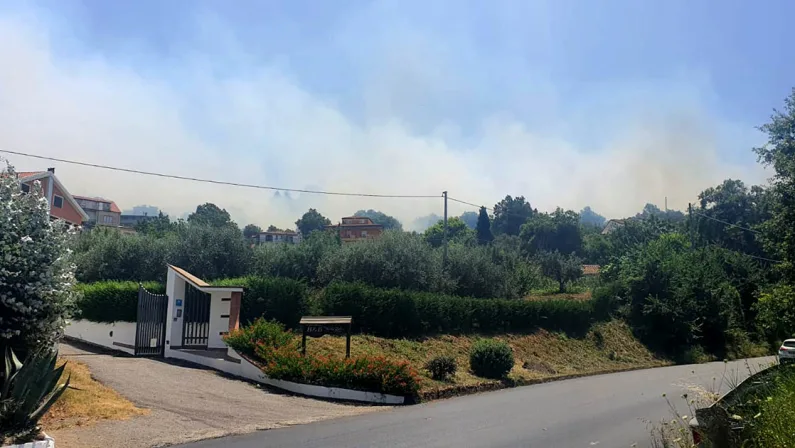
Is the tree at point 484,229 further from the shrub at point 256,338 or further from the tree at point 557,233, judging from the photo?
the shrub at point 256,338

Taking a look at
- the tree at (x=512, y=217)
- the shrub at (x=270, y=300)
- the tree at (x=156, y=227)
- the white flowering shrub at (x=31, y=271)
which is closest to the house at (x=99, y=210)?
the tree at (x=156, y=227)

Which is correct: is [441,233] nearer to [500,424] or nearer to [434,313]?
[434,313]

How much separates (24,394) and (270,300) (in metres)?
13.4

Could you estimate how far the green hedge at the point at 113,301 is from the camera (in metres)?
20.4

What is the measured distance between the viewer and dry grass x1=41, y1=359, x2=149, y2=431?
9.66 m

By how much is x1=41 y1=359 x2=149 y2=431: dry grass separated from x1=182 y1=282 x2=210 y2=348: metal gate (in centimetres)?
600

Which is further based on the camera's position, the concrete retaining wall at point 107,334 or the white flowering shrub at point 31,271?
the concrete retaining wall at point 107,334

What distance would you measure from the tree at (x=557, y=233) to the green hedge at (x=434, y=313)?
57.9 meters

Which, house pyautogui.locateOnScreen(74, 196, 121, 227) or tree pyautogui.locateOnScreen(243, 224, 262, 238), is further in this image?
tree pyautogui.locateOnScreen(243, 224, 262, 238)

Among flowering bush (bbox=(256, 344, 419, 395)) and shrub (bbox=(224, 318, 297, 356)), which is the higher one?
shrub (bbox=(224, 318, 297, 356))

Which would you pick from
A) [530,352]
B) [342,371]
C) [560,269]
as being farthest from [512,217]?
[342,371]

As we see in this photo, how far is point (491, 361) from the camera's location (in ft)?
58.8

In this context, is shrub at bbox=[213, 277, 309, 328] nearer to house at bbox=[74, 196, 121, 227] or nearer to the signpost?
the signpost

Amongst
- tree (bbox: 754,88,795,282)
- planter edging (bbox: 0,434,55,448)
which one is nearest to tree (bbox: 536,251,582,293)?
tree (bbox: 754,88,795,282)
